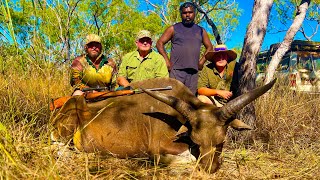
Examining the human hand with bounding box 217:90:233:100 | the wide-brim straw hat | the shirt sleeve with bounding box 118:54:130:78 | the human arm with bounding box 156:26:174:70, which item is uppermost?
the human arm with bounding box 156:26:174:70

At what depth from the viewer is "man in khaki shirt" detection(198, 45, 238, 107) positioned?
16.0 ft

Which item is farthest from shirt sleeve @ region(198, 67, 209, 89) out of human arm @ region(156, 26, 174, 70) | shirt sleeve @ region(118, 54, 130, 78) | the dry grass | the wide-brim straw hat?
shirt sleeve @ region(118, 54, 130, 78)

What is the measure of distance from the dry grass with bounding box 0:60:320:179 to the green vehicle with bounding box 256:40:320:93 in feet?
1.67

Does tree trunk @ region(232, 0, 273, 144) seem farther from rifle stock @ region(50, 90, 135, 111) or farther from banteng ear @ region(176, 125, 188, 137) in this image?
rifle stock @ region(50, 90, 135, 111)

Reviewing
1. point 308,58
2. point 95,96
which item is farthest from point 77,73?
point 308,58

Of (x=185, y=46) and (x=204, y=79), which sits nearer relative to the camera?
(x=204, y=79)

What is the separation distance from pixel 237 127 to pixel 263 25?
6.19 feet

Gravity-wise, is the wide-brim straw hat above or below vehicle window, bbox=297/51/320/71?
→ above

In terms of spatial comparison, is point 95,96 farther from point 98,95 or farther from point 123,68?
point 123,68

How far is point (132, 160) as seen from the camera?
4098 millimetres

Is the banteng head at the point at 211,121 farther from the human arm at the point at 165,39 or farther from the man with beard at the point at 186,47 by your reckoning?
the human arm at the point at 165,39

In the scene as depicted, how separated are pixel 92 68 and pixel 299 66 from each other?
18.2 feet

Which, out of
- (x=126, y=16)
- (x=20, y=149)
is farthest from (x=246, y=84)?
(x=126, y=16)

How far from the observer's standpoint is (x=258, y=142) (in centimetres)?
482
